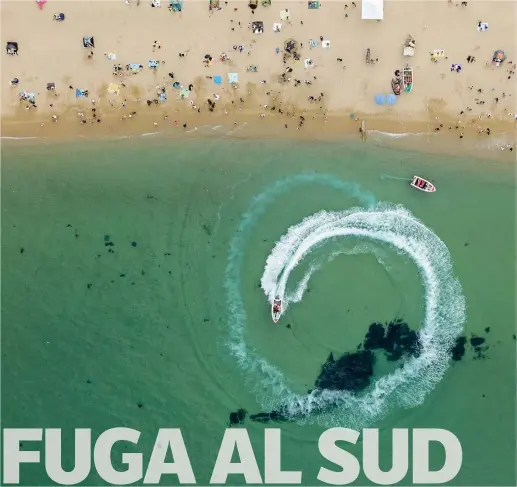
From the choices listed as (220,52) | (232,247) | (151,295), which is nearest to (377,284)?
(232,247)

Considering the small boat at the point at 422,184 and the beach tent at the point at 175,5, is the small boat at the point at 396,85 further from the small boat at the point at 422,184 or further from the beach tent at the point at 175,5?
the beach tent at the point at 175,5

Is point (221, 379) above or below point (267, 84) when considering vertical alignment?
below

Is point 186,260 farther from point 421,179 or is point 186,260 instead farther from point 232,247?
point 421,179

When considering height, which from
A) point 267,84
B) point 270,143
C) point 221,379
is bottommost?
point 221,379

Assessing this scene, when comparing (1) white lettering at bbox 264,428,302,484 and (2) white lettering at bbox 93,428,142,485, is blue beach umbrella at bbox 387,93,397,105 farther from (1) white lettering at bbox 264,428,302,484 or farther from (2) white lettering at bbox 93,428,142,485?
(2) white lettering at bbox 93,428,142,485

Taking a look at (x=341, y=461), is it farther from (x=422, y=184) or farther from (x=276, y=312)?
(x=422, y=184)
